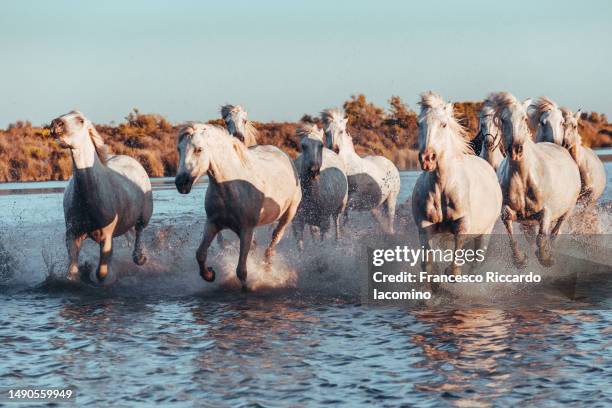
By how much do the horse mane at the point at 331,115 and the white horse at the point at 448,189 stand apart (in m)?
4.88

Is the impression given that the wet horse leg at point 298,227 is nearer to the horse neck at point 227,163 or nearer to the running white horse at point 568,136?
the horse neck at point 227,163

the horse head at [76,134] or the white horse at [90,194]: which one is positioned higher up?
the horse head at [76,134]

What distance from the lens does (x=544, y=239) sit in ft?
36.1

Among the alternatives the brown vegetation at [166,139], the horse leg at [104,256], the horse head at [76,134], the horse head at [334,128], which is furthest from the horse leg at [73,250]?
the brown vegetation at [166,139]

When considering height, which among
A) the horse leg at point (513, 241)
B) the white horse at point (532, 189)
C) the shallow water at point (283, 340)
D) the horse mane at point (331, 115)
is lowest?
the shallow water at point (283, 340)

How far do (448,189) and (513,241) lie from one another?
203 cm

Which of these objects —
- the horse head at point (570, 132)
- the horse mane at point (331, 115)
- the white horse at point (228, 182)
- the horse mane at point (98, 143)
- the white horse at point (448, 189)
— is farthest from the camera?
the horse mane at point (331, 115)

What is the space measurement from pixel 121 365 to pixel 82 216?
329 centimetres

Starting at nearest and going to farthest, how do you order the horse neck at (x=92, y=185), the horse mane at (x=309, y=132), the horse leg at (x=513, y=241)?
the horse neck at (x=92, y=185) → the horse leg at (x=513, y=241) → the horse mane at (x=309, y=132)

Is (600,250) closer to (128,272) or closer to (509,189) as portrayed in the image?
(509,189)

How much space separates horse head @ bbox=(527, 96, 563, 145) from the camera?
502 inches

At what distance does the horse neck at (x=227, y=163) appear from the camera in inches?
389

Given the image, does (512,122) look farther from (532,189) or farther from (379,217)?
(379,217)

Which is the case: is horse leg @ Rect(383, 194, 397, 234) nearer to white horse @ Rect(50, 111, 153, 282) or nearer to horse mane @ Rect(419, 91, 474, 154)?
white horse @ Rect(50, 111, 153, 282)
